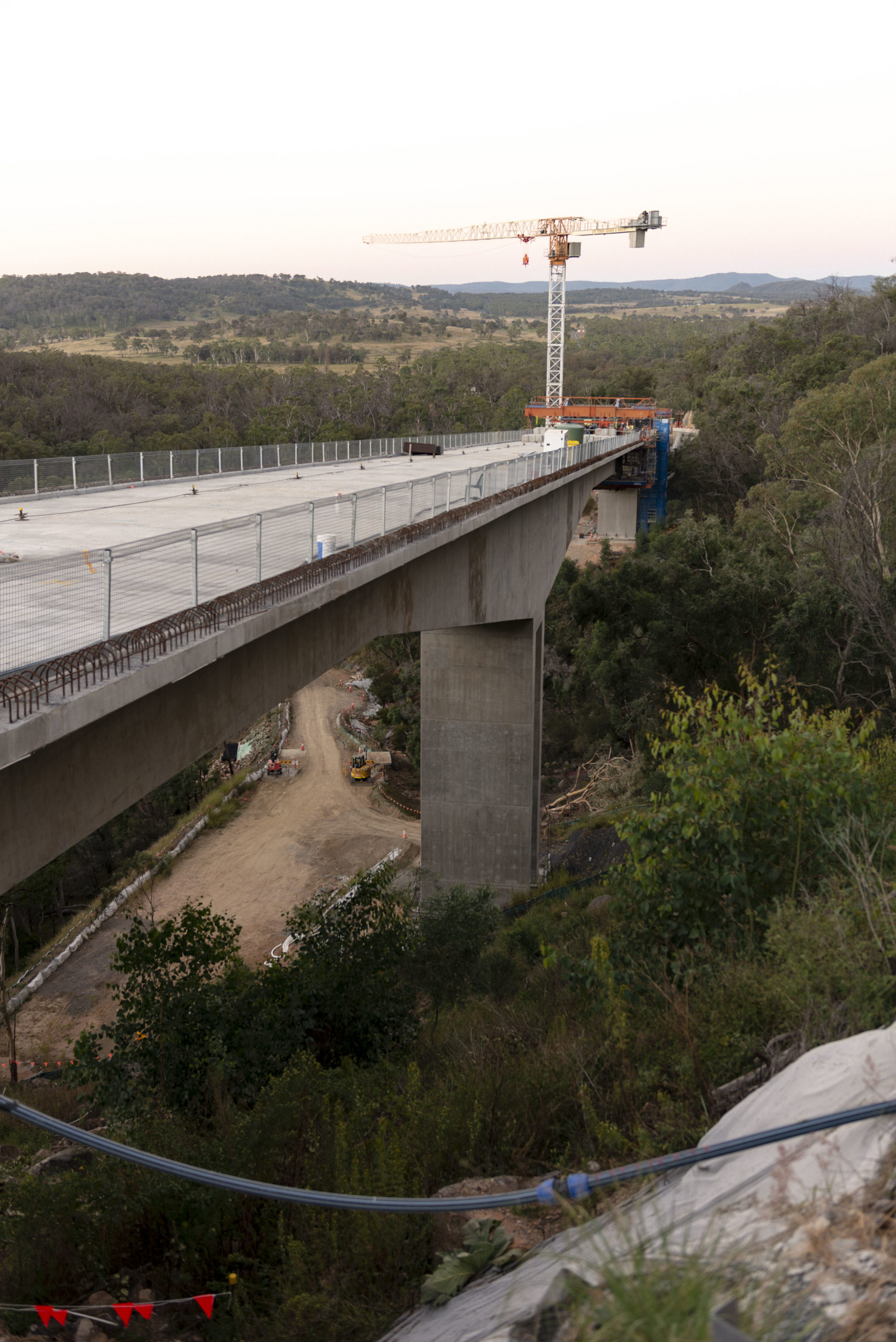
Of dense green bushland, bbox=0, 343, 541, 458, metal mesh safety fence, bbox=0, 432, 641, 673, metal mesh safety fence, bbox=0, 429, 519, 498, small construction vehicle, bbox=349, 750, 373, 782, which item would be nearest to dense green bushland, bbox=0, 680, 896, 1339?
metal mesh safety fence, bbox=0, 432, 641, 673

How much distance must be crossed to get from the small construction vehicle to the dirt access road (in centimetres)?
30

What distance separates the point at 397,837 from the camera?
3372cm

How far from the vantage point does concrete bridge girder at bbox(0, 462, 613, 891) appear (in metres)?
7.56

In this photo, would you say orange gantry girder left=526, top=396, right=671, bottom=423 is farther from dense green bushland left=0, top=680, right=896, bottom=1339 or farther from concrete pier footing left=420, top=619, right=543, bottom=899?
dense green bushland left=0, top=680, right=896, bottom=1339

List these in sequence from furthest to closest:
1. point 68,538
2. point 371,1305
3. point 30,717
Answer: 1. point 68,538
2. point 30,717
3. point 371,1305

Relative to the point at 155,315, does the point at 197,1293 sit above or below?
below

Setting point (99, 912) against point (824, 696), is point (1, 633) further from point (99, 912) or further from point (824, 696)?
point (824, 696)

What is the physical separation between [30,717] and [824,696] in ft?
96.7

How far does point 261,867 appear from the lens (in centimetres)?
3197

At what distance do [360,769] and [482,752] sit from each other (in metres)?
12.9

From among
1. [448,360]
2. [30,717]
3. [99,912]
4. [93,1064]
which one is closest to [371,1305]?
[30,717]

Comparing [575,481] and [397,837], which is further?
[575,481]

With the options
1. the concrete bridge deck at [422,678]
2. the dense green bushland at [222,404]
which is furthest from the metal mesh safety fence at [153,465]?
the dense green bushland at [222,404]

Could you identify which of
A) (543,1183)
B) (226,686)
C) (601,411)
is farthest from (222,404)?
(543,1183)
